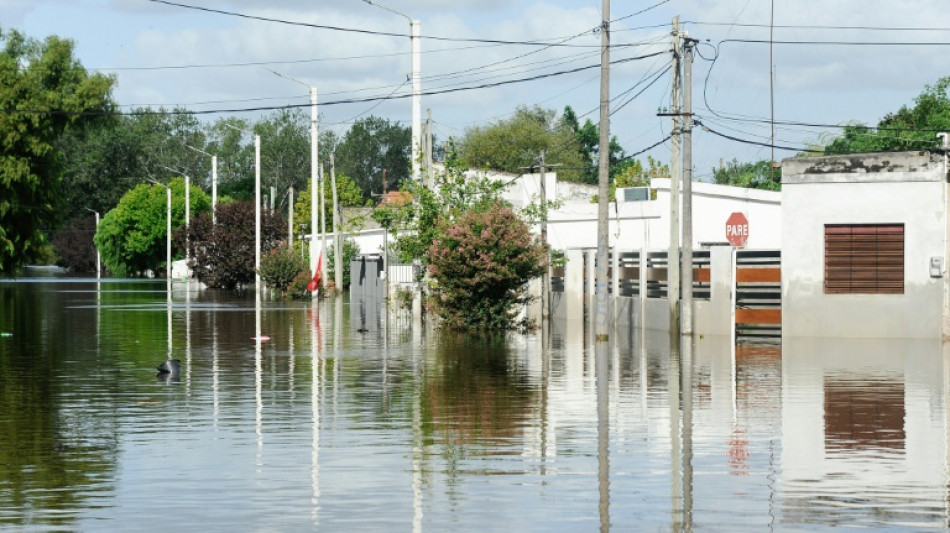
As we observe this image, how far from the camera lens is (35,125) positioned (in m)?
64.3

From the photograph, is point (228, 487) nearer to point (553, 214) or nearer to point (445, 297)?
point (445, 297)

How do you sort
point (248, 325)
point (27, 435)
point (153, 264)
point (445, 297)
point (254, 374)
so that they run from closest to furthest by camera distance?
point (27, 435)
point (254, 374)
point (445, 297)
point (248, 325)
point (153, 264)

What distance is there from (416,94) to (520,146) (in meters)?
97.2

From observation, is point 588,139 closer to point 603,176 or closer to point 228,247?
point 228,247

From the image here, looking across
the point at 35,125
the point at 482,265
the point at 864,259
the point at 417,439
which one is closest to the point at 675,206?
the point at 864,259

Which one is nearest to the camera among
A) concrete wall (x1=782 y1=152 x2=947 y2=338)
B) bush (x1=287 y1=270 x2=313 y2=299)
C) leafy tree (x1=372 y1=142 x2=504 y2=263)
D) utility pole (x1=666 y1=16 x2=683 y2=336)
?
concrete wall (x1=782 y1=152 x2=947 y2=338)

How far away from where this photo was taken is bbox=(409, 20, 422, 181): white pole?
143 ft

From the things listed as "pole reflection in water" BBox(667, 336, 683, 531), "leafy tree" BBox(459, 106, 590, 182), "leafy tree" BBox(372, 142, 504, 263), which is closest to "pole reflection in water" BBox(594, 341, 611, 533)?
"pole reflection in water" BBox(667, 336, 683, 531)

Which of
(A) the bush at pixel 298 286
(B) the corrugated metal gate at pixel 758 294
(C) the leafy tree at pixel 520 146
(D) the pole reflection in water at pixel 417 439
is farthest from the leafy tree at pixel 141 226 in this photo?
(D) the pole reflection in water at pixel 417 439

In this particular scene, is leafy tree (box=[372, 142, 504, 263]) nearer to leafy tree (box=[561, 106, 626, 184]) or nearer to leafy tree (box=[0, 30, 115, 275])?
leafy tree (box=[0, 30, 115, 275])

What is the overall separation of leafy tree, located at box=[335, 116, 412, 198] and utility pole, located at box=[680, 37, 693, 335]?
490ft

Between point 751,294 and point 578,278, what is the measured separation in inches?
397

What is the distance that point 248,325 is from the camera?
41.8m

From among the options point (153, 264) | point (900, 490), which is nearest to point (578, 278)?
point (900, 490)
